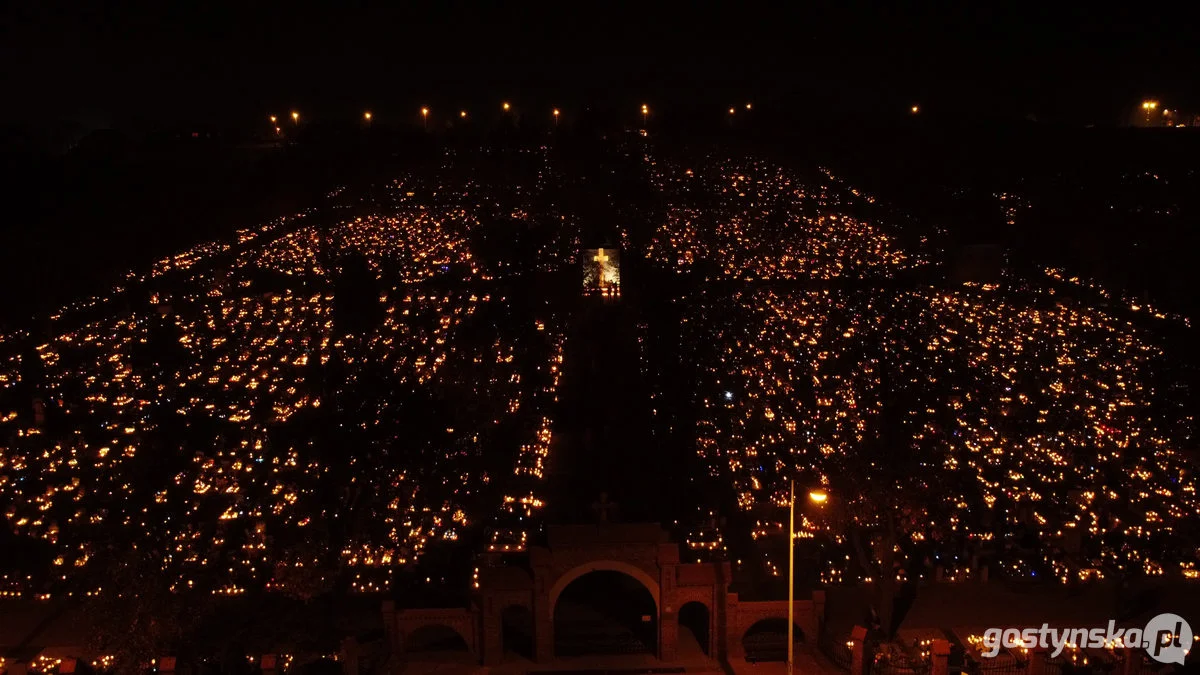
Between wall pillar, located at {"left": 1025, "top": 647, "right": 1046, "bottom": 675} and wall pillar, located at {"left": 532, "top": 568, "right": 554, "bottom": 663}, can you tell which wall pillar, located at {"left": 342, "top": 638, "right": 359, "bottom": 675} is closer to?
wall pillar, located at {"left": 532, "top": 568, "right": 554, "bottom": 663}

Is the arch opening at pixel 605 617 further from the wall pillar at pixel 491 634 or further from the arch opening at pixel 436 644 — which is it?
the arch opening at pixel 436 644

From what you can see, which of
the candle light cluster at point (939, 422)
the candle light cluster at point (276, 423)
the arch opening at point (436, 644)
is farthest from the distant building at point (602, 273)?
the arch opening at point (436, 644)

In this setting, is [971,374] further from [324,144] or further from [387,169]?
[324,144]

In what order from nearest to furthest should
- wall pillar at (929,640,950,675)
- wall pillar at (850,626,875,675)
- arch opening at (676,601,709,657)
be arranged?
wall pillar at (929,640,950,675)
wall pillar at (850,626,875,675)
arch opening at (676,601,709,657)

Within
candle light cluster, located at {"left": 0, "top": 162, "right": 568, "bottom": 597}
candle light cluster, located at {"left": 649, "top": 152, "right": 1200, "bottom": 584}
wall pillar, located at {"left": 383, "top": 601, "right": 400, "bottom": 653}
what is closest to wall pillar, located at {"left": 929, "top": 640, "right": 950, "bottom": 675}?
candle light cluster, located at {"left": 649, "top": 152, "right": 1200, "bottom": 584}

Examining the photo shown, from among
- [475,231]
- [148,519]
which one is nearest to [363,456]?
[148,519]

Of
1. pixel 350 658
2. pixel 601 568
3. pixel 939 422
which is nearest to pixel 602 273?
pixel 939 422
